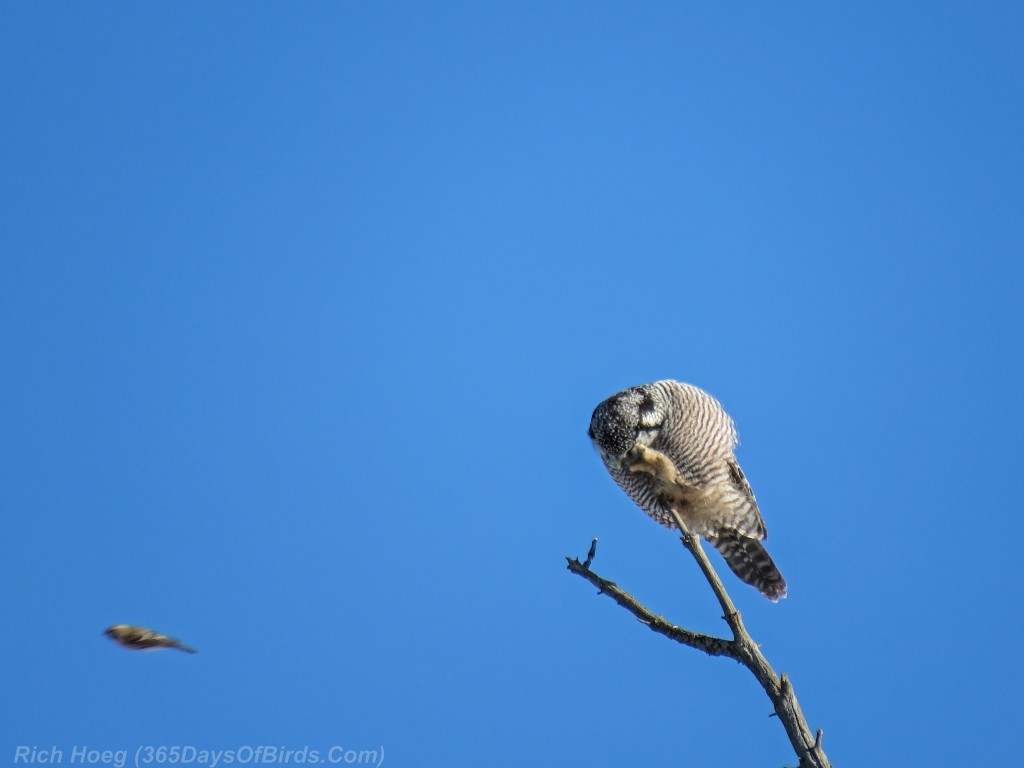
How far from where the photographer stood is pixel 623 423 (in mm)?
7805

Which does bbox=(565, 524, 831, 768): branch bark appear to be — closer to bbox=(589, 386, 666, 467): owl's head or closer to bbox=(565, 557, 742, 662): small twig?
bbox=(565, 557, 742, 662): small twig

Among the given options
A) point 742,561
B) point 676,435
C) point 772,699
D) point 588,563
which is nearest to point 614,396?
point 676,435

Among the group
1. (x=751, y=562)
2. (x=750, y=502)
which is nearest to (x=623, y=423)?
(x=750, y=502)

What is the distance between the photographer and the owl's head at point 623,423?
25.6 feet

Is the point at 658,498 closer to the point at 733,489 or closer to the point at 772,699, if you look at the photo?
the point at 733,489

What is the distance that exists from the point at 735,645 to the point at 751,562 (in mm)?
3777

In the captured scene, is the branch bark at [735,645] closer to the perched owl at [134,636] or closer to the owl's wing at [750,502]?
the perched owl at [134,636]

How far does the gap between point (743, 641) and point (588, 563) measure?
2.95 ft

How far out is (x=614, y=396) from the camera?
26.8ft

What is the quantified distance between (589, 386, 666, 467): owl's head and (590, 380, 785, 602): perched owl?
0.01 metres

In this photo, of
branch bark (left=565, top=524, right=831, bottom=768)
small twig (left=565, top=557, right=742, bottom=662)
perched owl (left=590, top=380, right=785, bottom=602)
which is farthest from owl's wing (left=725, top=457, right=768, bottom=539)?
small twig (left=565, top=557, right=742, bottom=662)

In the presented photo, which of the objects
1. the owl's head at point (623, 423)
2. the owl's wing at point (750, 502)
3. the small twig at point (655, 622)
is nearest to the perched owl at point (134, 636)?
the small twig at point (655, 622)

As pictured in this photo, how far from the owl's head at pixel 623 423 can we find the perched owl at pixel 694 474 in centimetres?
1

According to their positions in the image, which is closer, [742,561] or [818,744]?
[818,744]
